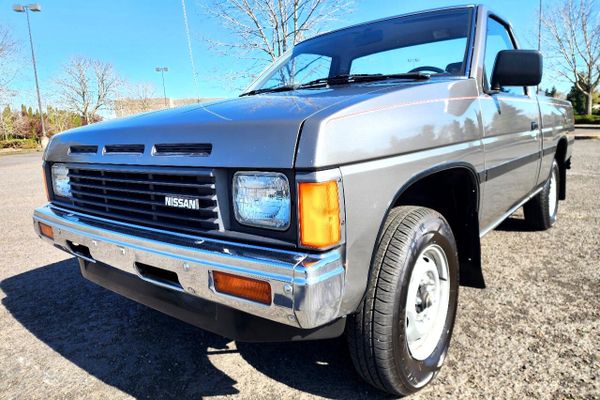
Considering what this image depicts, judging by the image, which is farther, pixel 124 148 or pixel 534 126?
pixel 534 126

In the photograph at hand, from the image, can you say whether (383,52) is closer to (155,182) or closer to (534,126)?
(534,126)

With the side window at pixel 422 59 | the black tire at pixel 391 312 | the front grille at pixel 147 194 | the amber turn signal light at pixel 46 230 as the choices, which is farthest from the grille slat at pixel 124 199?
the side window at pixel 422 59

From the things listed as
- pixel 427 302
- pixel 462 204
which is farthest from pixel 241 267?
pixel 462 204

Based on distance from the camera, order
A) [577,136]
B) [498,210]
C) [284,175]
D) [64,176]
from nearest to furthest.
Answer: [284,175], [64,176], [498,210], [577,136]

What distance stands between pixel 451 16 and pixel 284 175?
198 cm

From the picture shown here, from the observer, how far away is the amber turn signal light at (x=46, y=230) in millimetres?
2295

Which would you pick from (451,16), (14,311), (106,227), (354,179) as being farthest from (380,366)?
(14,311)

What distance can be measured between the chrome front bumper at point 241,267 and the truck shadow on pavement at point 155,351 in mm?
649

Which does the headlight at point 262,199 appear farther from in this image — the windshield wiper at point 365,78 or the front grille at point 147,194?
the windshield wiper at point 365,78

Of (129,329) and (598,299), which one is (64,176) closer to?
(129,329)

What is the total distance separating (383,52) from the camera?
2.80 meters

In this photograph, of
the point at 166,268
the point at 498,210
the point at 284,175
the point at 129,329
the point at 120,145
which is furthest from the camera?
the point at 498,210

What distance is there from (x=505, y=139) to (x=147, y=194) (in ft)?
7.24

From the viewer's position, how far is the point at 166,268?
1.64 m
